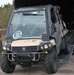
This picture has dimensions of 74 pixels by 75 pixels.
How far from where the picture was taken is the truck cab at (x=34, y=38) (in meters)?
9.09

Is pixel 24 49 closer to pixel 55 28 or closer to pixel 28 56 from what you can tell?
pixel 28 56

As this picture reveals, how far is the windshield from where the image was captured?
9.66m

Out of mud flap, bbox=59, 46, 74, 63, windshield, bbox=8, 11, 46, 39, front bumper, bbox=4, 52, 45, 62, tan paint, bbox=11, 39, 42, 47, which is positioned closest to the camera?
front bumper, bbox=4, 52, 45, 62

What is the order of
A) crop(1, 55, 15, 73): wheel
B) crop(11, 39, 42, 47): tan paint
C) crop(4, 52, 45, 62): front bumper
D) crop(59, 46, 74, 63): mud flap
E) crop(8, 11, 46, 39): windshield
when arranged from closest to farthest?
crop(4, 52, 45, 62): front bumper → crop(11, 39, 42, 47): tan paint → crop(1, 55, 15, 73): wheel → crop(8, 11, 46, 39): windshield → crop(59, 46, 74, 63): mud flap

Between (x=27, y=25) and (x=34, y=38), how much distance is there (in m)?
0.61

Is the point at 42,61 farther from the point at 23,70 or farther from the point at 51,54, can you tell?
the point at 23,70

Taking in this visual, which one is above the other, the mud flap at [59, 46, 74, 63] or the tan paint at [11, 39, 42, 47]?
the tan paint at [11, 39, 42, 47]

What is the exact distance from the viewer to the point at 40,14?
995 cm

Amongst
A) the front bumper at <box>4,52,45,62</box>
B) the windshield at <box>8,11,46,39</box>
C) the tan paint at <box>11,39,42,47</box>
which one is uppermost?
the windshield at <box>8,11,46,39</box>

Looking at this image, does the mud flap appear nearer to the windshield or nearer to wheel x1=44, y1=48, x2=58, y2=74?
wheel x1=44, y1=48, x2=58, y2=74

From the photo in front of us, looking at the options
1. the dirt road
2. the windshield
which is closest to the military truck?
the windshield

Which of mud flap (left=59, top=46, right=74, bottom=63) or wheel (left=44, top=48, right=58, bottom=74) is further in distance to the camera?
mud flap (left=59, top=46, right=74, bottom=63)

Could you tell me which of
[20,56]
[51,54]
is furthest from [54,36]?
[20,56]

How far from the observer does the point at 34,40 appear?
9.34 metres
